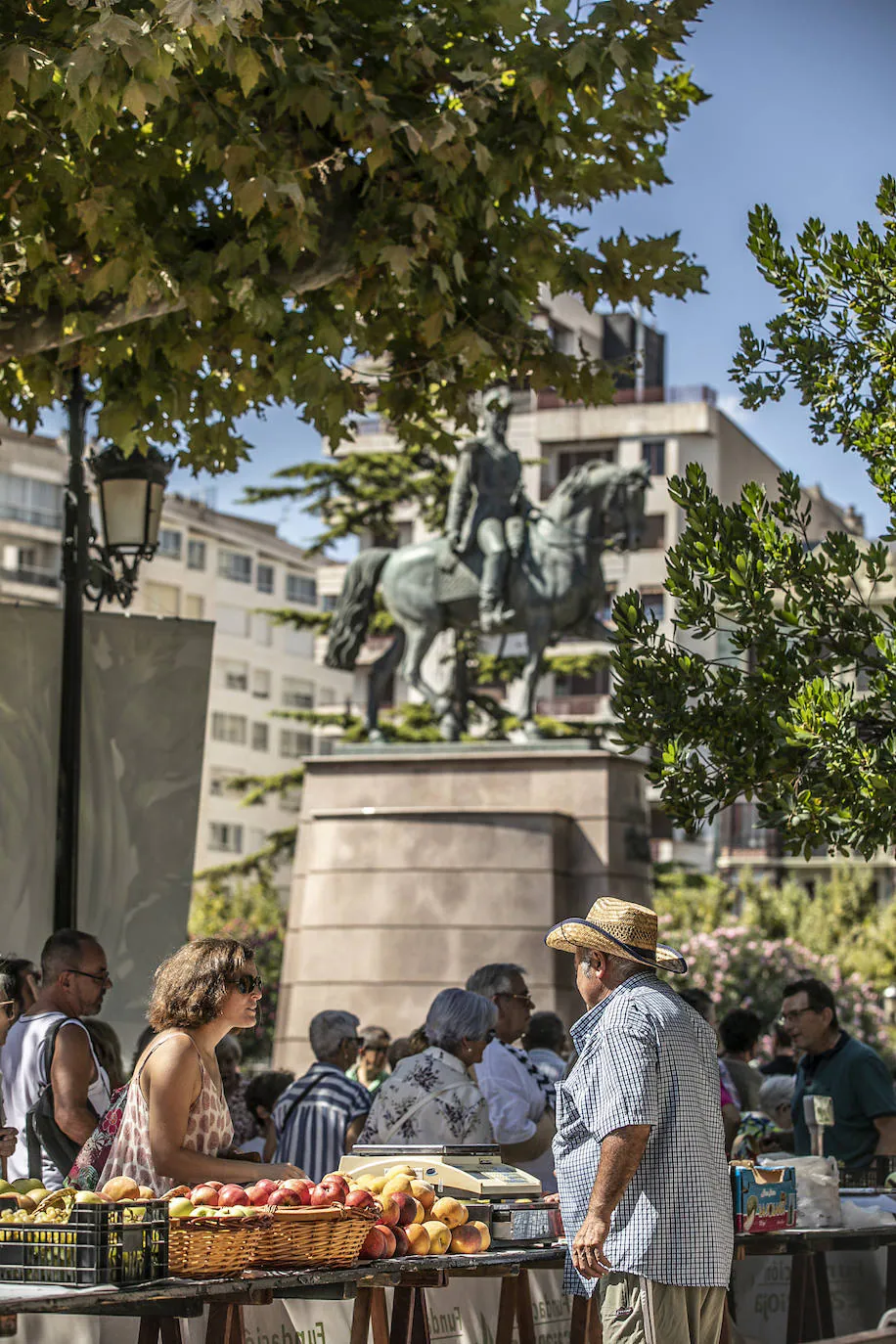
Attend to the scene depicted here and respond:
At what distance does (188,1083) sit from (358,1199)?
57 centimetres

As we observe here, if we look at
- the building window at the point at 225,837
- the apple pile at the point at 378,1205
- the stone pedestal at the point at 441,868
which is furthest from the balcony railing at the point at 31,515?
the apple pile at the point at 378,1205

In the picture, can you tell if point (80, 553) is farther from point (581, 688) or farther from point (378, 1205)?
point (581, 688)

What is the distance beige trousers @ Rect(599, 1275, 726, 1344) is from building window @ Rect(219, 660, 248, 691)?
245 ft

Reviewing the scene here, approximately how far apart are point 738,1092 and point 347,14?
6077 mm

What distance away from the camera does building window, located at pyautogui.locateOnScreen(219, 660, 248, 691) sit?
263 feet

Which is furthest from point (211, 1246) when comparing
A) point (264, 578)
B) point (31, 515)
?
point (264, 578)

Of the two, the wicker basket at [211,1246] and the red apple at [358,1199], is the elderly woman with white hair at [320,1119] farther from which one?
the wicker basket at [211,1246]

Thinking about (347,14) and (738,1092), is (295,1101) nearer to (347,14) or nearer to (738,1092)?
(738,1092)

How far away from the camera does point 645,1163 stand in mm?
5754

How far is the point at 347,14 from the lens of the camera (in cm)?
933

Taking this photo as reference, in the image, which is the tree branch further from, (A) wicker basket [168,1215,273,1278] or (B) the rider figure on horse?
(B) the rider figure on horse

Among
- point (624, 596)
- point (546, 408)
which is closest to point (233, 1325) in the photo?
point (624, 596)

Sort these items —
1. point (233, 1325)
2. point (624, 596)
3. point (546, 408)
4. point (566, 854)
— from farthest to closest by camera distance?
point (546, 408) → point (566, 854) → point (624, 596) → point (233, 1325)

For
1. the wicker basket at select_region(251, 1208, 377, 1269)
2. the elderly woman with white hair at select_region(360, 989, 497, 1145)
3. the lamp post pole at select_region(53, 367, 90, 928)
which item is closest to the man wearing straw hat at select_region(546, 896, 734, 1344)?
the wicker basket at select_region(251, 1208, 377, 1269)
